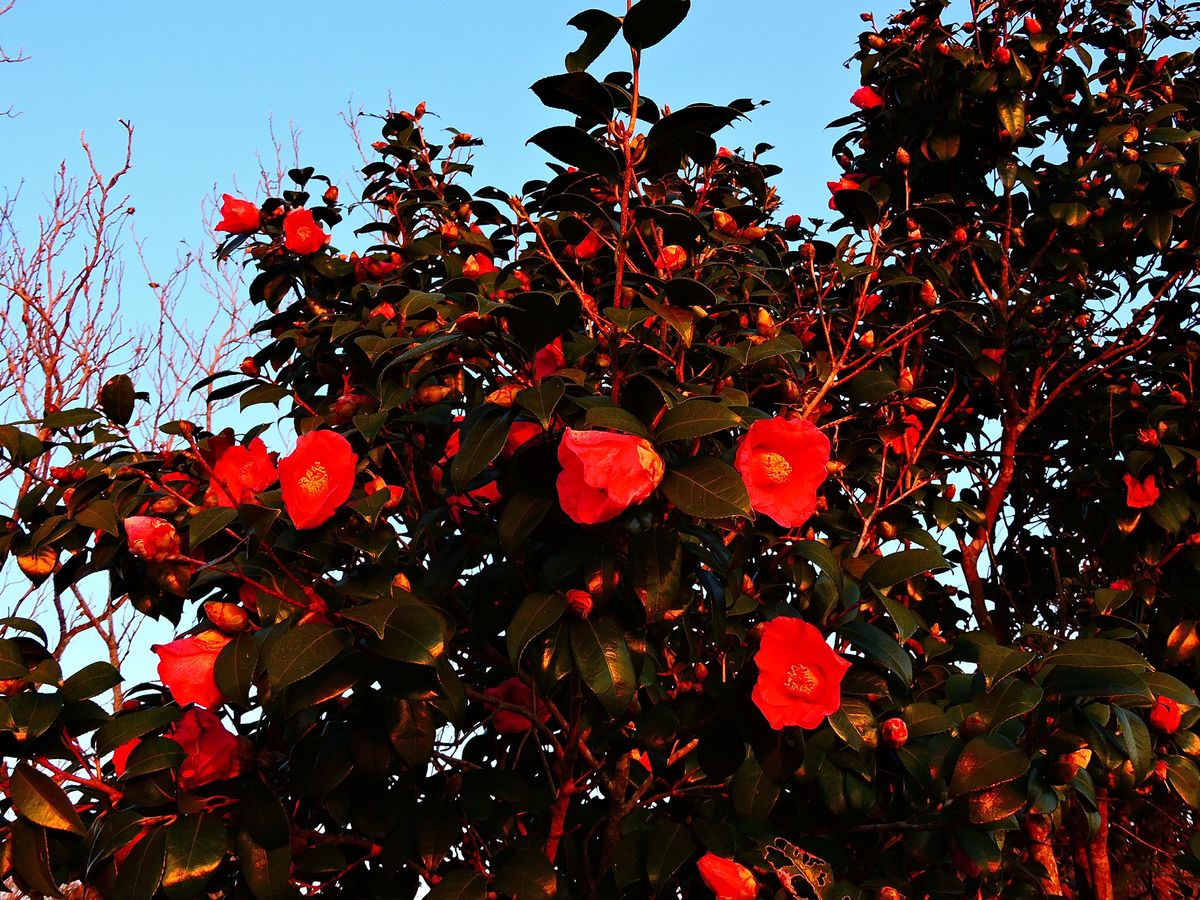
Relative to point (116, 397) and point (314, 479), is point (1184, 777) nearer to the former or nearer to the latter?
point (314, 479)

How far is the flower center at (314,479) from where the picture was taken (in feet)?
3.62

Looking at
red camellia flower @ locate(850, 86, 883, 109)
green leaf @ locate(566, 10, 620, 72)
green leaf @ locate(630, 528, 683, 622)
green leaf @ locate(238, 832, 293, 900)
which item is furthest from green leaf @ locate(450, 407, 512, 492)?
red camellia flower @ locate(850, 86, 883, 109)

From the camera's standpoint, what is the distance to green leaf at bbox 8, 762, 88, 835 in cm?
117

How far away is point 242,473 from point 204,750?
34cm

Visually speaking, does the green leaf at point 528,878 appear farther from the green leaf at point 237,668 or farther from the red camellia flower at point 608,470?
the red camellia flower at point 608,470

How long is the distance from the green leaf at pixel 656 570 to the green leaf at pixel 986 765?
0.42 meters

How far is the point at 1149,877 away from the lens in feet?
7.72

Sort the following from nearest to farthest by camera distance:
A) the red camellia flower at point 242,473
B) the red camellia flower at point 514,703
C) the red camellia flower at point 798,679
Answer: the red camellia flower at point 798,679
the red camellia flower at point 242,473
the red camellia flower at point 514,703

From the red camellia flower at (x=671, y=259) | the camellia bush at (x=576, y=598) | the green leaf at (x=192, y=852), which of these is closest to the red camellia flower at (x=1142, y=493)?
the camellia bush at (x=576, y=598)

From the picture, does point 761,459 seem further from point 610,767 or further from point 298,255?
point 298,255

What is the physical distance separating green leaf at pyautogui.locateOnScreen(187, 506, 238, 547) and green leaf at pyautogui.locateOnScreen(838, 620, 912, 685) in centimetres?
72

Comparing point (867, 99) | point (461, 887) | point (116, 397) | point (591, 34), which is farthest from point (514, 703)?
point (867, 99)

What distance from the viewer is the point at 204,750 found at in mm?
1234

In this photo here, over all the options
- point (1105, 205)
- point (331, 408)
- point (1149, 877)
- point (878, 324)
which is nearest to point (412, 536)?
point (331, 408)
